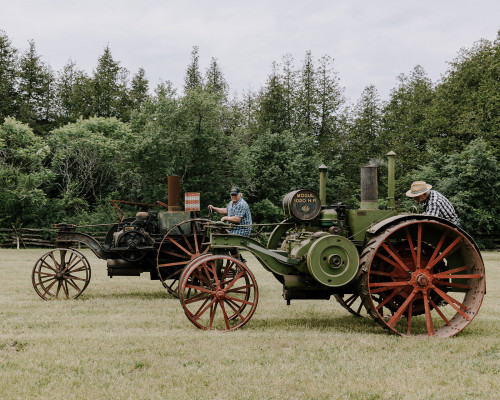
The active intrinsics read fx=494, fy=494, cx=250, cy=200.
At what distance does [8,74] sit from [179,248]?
3224cm

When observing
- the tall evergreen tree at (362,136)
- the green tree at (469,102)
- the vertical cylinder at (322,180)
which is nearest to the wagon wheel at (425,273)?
the vertical cylinder at (322,180)

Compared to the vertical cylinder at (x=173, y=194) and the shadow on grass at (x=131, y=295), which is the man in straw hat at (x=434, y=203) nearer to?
the vertical cylinder at (x=173, y=194)

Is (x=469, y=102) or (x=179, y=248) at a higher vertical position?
(x=469, y=102)

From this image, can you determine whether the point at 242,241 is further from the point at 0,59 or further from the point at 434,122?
the point at 0,59

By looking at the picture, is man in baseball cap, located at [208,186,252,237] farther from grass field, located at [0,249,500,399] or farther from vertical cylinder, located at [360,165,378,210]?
vertical cylinder, located at [360,165,378,210]

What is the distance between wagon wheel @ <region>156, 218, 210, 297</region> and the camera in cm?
844

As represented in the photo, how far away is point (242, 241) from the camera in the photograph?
235 inches

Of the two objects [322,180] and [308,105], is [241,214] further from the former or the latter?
[308,105]

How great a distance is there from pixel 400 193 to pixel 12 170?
21.4m

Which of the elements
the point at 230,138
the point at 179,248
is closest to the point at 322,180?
the point at 179,248

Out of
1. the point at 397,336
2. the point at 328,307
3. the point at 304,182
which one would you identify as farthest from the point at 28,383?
the point at 304,182

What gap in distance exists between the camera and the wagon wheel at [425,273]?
17.9 ft

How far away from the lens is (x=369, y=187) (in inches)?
238

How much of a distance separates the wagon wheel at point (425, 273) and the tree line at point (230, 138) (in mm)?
17300
